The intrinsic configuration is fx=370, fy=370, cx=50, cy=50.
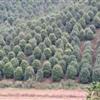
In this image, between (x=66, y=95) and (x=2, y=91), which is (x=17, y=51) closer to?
(x=2, y=91)

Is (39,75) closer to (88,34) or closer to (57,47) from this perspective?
(57,47)

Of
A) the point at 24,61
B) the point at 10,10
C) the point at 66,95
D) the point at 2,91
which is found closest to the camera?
the point at 66,95

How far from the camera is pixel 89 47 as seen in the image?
47594mm

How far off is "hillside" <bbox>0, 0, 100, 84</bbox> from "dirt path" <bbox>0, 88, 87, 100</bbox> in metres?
2.75

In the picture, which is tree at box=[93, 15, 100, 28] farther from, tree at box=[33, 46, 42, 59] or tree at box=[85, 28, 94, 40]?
tree at box=[33, 46, 42, 59]

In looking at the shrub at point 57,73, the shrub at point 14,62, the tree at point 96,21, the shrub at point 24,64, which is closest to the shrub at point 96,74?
the shrub at point 57,73

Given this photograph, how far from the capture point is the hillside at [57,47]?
4462cm

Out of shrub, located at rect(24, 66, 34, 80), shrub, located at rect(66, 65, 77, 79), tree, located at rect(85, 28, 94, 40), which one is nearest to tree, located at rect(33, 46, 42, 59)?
shrub, located at rect(24, 66, 34, 80)


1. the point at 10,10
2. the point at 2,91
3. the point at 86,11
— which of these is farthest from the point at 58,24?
the point at 10,10

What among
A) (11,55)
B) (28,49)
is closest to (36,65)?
(28,49)

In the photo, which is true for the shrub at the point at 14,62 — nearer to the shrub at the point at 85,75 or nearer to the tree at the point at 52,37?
the tree at the point at 52,37

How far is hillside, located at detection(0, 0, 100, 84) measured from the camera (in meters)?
44.6

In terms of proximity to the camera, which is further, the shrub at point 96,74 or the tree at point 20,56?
the tree at point 20,56

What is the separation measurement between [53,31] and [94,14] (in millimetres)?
7523
